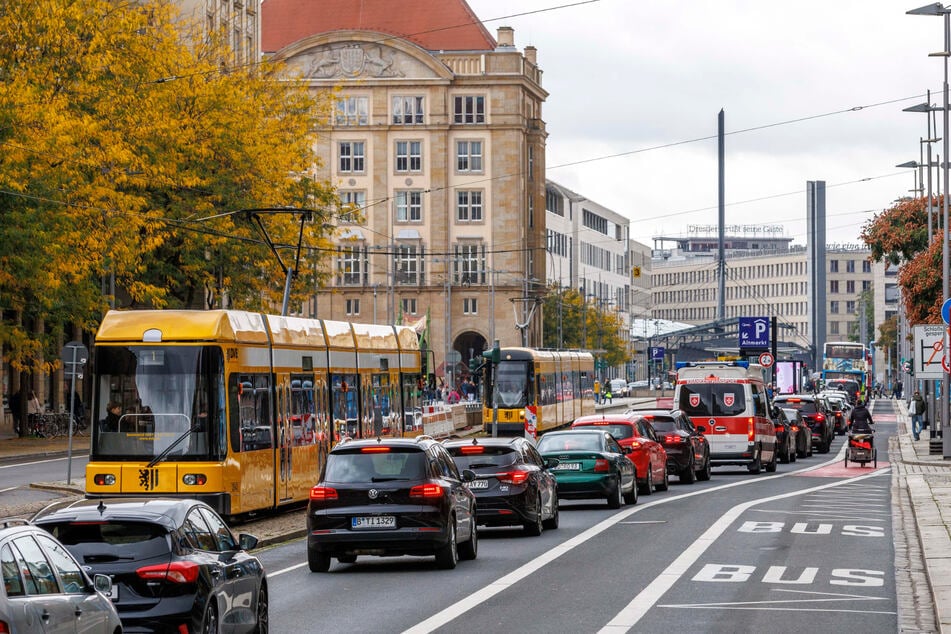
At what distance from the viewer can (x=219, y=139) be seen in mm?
56094

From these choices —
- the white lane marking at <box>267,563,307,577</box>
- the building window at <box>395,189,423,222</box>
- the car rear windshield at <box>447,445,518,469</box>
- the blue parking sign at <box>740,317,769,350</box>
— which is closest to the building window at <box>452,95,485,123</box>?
the building window at <box>395,189,423,222</box>

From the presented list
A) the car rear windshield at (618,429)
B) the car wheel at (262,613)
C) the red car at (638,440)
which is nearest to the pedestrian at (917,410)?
the red car at (638,440)

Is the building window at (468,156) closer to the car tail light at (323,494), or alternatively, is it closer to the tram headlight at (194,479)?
the tram headlight at (194,479)

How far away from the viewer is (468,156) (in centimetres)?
12606

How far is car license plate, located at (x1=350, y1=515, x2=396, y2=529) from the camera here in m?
19.6

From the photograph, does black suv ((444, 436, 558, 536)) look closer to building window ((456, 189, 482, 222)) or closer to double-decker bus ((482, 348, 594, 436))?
double-decker bus ((482, 348, 594, 436))

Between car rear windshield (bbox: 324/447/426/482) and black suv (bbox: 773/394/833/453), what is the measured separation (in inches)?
1607

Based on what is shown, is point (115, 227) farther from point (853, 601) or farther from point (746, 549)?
point (853, 601)

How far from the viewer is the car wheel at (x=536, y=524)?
25.0 metres

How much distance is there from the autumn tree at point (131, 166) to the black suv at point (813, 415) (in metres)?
16.3

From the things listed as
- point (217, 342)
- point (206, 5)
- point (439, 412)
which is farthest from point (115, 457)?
point (206, 5)

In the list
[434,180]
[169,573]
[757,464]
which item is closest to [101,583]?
[169,573]

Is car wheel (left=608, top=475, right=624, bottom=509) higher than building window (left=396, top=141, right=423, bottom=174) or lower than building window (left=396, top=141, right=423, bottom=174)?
lower

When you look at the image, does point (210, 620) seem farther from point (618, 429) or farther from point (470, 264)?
point (470, 264)
